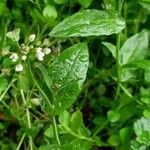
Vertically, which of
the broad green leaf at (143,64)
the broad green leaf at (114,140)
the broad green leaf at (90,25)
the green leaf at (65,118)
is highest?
the broad green leaf at (90,25)

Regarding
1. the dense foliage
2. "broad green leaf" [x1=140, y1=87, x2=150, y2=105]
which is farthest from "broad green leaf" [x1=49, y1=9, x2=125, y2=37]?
"broad green leaf" [x1=140, y1=87, x2=150, y2=105]

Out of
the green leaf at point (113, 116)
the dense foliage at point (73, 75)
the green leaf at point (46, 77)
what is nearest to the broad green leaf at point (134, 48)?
the dense foliage at point (73, 75)

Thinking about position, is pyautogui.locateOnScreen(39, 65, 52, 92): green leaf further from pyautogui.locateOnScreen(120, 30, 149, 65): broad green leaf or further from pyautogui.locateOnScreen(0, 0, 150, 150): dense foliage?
pyautogui.locateOnScreen(120, 30, 149, 65): broad green leaf

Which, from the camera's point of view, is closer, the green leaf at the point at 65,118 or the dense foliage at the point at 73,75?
the dense foliage at the point at 73,75

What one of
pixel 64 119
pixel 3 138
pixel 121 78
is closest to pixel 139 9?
pixel 121 78

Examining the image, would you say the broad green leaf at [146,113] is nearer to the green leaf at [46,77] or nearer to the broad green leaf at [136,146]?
the broad green leaf at [136,146]

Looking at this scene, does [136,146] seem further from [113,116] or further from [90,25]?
[90,25]

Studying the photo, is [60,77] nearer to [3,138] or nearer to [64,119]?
[64,119]

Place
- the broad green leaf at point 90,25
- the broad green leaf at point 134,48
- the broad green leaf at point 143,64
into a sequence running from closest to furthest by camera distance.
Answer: the broad green leaf at point 90,25, the broad green leaf at point 143,64, the broad green leaf at point 134,48
